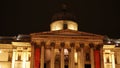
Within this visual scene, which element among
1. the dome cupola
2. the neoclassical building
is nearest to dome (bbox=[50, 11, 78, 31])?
the dome cupola

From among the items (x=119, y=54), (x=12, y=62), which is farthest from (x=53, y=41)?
(x=119, y=54)

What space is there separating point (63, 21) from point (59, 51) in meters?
7.02

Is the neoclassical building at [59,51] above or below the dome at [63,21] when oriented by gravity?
below

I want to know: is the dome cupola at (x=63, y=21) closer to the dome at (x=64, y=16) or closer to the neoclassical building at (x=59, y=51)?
the dome at (x=64, y=16)

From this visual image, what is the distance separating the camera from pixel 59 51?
43.9 meters

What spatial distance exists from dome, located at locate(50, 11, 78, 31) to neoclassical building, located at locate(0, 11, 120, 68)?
17.6ft

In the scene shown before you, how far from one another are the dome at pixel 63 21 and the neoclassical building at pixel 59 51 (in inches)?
211

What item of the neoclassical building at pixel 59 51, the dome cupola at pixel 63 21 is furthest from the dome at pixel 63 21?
the neoclassical building at pixel 59 51

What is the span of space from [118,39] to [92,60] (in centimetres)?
727

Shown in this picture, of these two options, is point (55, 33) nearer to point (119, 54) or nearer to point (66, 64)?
point (66, 64)

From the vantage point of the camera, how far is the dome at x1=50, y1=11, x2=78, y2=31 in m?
48.9

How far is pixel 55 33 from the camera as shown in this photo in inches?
1688

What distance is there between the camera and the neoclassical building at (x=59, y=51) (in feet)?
139

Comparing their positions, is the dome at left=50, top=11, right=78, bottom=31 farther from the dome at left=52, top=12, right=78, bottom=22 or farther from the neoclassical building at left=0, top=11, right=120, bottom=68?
the neoclassical building at left=0, top=11, right=120, bottom=68
